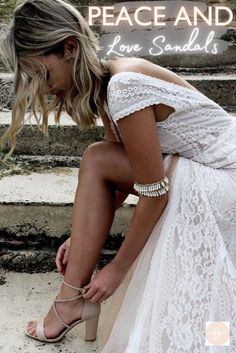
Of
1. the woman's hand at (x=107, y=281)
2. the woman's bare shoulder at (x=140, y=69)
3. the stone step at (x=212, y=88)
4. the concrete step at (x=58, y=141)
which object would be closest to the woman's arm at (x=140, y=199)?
the woman's hand at (x=107, y=281)

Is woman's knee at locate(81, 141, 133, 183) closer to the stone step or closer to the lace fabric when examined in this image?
the lace fabric

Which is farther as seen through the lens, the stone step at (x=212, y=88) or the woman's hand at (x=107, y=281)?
the stone step at (x=212, y=88)

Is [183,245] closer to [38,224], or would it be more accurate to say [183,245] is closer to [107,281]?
[107,281]

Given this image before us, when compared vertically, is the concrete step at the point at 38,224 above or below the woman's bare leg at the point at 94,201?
below

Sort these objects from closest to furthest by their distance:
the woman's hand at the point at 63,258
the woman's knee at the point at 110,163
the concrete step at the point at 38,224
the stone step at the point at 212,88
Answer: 1. the woman's knee at the point at 110,163
2. the woman's hand at the point at 63,258
3. the concrete step at the point at 38,224
4. the stone step at the point at 212,88

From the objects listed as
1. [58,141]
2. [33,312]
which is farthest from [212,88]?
[33,312]

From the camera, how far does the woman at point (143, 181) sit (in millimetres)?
1247

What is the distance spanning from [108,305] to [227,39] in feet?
4.92

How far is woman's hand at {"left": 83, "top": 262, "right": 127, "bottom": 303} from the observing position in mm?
1312

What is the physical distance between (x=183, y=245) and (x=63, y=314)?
0.38 m

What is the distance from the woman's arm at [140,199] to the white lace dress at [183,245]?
0.03m

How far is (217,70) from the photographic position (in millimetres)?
2502

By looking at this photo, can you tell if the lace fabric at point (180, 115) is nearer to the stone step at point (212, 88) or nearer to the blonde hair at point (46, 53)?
the blonde hair at point (46, 53)

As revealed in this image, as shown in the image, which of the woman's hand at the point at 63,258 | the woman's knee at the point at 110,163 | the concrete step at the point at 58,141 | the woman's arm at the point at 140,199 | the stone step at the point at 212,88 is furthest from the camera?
the stone step at the point at 212,88
